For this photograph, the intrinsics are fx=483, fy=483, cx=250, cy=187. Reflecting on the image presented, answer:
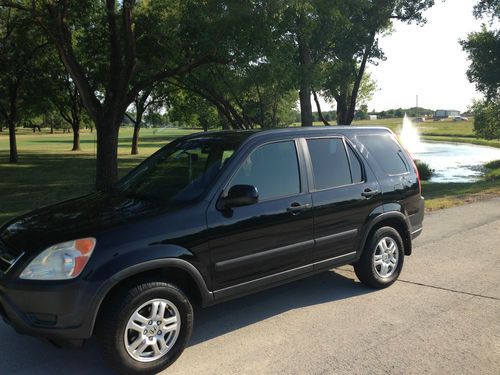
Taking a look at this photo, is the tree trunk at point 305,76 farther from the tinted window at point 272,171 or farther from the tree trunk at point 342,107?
the tinted window at point 272,171

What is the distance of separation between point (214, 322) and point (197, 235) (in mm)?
1097

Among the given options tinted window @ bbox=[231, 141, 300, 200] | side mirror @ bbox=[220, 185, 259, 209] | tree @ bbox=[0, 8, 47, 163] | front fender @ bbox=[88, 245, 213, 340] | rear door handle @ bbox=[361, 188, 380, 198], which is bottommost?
front fender @ bbox=[88, 245, 213, 340]

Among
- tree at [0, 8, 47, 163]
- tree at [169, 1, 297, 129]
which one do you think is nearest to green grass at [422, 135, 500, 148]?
tree at [169, 1, 297, 129]

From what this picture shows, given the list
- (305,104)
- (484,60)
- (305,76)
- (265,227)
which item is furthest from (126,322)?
(484,60)

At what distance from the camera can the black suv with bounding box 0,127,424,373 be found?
10.8 ft

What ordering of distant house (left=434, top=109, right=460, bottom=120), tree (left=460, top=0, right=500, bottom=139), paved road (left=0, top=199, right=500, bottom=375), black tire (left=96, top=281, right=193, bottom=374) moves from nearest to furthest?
black tire (left=96, top=281, right=193, bottom=374) < paved road (left=0, top=199, right=500, bottom=375) < tree (left=460, top=0, right=500, bottom=139) < distant house (left=434, top=109, right=460, bottom=120)

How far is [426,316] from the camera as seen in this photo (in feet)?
→ 14.5

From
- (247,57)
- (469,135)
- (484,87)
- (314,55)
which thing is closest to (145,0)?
(247,57)

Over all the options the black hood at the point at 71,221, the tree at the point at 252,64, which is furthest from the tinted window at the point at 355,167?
the tree at the point at 252,64

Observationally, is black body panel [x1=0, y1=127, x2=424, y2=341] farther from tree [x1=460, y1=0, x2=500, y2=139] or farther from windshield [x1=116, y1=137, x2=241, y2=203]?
tree [x1=460, y1=0, x2=500, y2=139]

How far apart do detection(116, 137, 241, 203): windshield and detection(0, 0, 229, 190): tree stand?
272 inches

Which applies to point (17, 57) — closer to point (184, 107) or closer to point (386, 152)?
point (184, 107)

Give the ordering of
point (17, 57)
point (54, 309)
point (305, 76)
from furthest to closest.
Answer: point (17, 57), point (305, 76), point (54, 309)

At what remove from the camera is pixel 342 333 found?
4090mm
